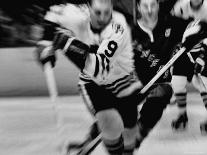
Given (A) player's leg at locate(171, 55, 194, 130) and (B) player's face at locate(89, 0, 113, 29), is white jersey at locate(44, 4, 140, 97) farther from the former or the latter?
(A) player's leg at locate(171, 55, 194, 130)

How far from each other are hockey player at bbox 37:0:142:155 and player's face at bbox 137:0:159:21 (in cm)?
21

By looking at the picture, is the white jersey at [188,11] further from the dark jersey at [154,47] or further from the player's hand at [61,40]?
the player's hand at [61,40]

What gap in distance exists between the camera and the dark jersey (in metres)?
3.74

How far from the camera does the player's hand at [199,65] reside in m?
4.59

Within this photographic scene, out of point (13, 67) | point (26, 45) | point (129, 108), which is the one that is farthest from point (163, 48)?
point (13, 67)

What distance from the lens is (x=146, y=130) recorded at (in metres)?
3.85

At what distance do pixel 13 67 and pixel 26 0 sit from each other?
5.97 feet

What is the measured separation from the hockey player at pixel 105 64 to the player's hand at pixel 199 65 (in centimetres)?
114

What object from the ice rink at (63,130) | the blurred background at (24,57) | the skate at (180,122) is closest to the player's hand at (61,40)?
the blurred background at (24,57)

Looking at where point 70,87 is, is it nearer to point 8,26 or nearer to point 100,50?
point 8,26

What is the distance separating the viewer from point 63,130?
15.3 feet

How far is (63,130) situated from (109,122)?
1327 millimetres

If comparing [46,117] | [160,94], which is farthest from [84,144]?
[46,117]

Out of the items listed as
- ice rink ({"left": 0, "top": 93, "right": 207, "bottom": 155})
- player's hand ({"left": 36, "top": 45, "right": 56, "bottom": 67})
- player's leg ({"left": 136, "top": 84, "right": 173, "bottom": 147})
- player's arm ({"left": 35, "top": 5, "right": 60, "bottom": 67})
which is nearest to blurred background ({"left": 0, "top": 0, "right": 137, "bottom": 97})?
ice rink ({"left": 0, "top": 93, "right": 207, "bottom": 155})
